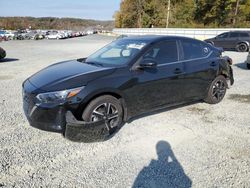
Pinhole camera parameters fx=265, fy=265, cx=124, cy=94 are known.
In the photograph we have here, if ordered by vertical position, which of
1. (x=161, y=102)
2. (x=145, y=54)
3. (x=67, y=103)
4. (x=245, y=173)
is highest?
(x=145, y=54)

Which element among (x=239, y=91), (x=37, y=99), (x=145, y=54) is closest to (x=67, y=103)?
(x=37, y=99)

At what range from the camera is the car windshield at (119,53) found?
4695 millimetres

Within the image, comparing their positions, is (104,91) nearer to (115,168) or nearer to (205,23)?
(115,168)

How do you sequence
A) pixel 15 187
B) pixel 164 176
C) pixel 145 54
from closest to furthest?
1. pixel 15 187
2. pixel 164 176
3. pixel 145 54

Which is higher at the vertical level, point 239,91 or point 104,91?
point 104,91

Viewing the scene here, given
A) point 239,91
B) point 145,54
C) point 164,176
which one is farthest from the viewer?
point 239,91

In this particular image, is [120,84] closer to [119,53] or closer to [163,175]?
[119,53]

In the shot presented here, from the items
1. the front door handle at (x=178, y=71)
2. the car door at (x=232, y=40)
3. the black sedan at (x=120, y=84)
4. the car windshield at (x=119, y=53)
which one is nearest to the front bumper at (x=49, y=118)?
the black sedan at (x=120, y=84)

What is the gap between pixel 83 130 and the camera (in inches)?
146

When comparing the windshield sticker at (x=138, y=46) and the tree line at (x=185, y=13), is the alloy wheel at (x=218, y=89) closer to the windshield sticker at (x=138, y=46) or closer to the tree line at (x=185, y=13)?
the windshield sticker at (x=138, y=46)

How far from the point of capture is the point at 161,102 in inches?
194

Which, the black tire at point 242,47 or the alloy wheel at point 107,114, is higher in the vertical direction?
the alloy wheel at point 107,114

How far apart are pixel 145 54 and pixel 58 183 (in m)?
2.62

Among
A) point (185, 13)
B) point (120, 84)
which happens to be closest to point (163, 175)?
point (120, 84)
